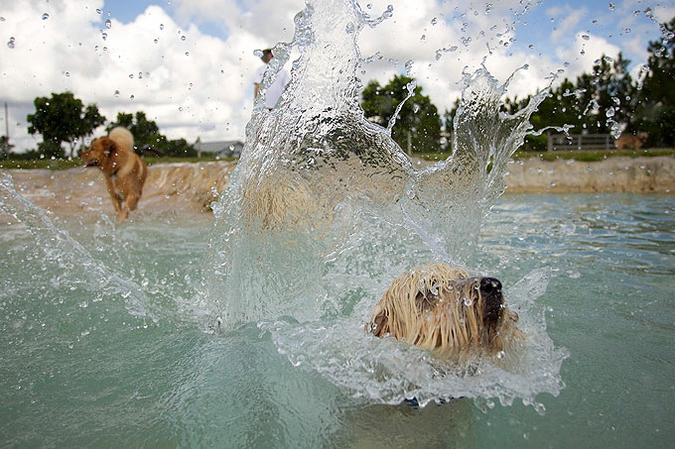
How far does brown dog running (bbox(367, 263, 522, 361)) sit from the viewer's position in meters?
2.34

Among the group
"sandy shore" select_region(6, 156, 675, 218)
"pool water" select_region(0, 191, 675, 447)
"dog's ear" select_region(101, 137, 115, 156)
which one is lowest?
"pool water" select_region(0, 191, 675, 447)

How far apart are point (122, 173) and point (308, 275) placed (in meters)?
8.37

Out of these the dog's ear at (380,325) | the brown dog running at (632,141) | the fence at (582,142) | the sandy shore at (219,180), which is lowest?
the dog's ear at (380,325)

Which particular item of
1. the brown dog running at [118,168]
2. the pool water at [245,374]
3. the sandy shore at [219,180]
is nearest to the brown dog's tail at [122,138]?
the brown dog running at [118,168]

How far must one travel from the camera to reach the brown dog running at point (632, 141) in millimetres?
19575

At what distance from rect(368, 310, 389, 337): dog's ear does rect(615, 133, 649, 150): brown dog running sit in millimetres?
20666

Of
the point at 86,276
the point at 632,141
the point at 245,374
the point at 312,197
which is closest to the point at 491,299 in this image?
the point at 245,374

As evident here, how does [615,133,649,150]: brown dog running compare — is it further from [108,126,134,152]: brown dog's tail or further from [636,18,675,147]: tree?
[108,126,134,152]: brown dog's tail

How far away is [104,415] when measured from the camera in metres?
2.50

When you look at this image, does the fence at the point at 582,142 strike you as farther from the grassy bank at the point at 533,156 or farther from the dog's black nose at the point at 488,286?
the dog's black nose at the point at 488,286

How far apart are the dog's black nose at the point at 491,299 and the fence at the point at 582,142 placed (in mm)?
23807

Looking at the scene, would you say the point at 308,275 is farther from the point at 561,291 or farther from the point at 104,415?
the point at 561,291

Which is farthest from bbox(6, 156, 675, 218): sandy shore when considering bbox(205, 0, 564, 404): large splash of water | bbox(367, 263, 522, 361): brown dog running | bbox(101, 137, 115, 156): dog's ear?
bbox(367, 263, 522, 361): brown dog running

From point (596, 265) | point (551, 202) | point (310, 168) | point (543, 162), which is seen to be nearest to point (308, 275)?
point (310, 168)
